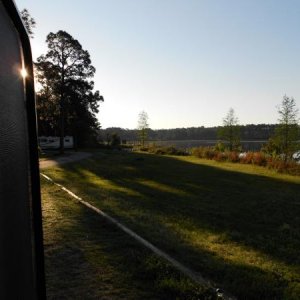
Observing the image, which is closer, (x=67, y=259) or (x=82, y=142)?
(x=67, y=259)

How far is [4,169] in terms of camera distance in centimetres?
222

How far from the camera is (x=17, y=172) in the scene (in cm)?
255

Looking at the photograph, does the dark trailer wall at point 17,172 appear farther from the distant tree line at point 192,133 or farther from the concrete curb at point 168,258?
the distant tree line at point 192,133

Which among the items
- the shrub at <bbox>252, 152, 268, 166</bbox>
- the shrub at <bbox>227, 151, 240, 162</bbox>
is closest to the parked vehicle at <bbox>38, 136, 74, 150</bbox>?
the shrub at <bbox>227, 151, 240, 162</bbox>

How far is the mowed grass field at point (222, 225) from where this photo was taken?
254 inches

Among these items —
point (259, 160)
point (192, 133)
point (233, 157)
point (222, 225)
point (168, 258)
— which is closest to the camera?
point (168, 258)

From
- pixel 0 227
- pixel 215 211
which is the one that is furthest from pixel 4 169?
pixel 215 211

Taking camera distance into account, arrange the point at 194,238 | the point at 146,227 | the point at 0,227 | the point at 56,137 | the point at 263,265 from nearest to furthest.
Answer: the point at 0,227
the point at 263,265
the point at 194,238
the point at 146,227
the point at 56,137

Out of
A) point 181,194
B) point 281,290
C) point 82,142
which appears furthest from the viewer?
point 82,142

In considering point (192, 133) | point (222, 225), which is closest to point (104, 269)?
point (222, 225)

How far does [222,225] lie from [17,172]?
26.8ft

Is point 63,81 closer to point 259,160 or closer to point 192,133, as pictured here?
point 259,160

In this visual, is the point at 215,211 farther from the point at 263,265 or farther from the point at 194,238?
the point at 263,265

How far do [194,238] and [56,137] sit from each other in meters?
55.1
